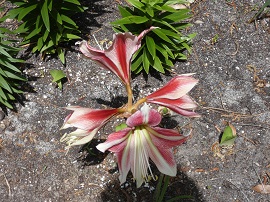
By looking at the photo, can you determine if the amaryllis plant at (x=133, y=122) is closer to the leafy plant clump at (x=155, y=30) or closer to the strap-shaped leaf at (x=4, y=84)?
the leafy plant clump at (x=155, y=30)

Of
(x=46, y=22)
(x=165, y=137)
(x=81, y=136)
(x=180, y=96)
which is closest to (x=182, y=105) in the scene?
(x=180, y=96)

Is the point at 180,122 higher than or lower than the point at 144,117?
lower

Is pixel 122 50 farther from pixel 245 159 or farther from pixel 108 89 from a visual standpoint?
pixel 245 159

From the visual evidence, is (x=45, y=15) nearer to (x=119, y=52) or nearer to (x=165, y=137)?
(x=119, y=52)

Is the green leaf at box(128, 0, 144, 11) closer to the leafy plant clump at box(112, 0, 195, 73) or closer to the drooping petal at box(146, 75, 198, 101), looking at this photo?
the leafy plant clump at box(112, 0, 195, 73)

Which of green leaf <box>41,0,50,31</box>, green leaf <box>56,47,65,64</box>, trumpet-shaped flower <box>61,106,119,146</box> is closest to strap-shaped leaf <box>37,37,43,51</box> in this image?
green leaf <box>56,47,65,64</box>

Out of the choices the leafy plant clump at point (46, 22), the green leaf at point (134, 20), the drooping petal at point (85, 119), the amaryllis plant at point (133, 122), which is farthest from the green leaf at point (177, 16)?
the drooping petal at point (85, 119)
